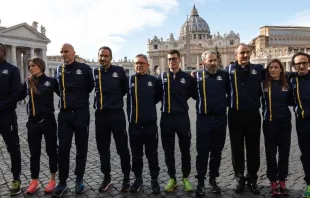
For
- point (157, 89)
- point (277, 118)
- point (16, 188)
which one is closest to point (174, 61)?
point (157, 89)

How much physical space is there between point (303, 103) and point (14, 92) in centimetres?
459

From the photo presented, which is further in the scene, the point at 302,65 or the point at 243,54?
the point at 243,54

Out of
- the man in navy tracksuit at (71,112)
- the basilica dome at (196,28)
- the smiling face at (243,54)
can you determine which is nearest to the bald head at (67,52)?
the man in navy tracksuit at (71,112)

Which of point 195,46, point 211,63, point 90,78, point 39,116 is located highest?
point 195,46

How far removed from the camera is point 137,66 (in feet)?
18.8

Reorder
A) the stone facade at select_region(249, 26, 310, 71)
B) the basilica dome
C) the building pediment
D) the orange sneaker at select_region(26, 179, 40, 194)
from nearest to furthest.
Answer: the orange sneaker at select_region(26, 179, 40, 194), the building pediment, the stone facade at select_region(249, 26, 310, 71), the basilica dome

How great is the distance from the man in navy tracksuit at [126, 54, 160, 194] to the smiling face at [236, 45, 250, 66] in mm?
1475

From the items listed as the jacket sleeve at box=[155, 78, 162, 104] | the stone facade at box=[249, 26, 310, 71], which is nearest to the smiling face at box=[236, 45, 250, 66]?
the jacket sleeve at box=[155, 78, 162, 104]

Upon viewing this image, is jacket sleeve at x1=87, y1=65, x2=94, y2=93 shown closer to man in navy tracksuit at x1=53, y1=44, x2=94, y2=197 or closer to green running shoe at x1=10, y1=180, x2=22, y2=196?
man in navy tracksuit at x1=53, y1=44, x2=94, y2=197

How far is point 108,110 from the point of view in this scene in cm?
559

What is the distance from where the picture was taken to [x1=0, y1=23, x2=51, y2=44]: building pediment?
51.7 meters

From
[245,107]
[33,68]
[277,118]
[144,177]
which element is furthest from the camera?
[144,177]

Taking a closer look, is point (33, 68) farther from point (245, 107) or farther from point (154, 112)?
point (245, 107)

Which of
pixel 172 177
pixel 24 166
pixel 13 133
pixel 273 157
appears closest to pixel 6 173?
pixel 24 166
